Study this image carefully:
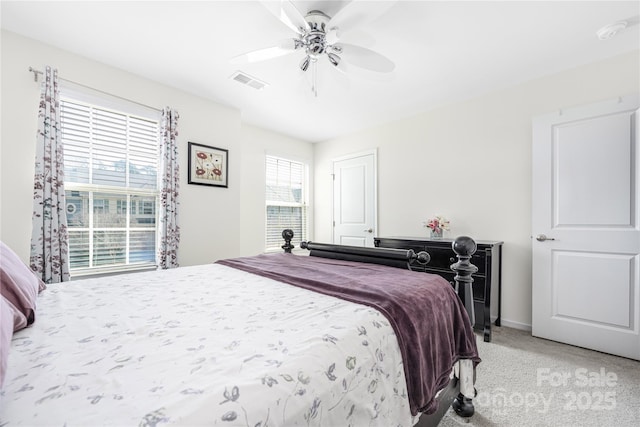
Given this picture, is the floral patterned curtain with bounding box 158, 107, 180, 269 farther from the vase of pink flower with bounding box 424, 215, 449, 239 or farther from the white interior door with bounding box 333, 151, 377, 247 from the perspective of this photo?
the vase of pink flower with bounding box 424, 215, 449, 239

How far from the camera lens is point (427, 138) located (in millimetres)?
3631

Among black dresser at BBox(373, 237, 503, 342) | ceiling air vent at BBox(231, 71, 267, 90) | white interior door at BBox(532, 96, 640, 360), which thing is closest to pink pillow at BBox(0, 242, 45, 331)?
ceiling air vent at BBox(231, 71, 267, 90)

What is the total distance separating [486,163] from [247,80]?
112 inches

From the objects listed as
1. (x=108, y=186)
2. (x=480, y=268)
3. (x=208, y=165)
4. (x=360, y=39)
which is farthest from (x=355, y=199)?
(x=108, y=186)

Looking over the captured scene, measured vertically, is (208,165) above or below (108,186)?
above

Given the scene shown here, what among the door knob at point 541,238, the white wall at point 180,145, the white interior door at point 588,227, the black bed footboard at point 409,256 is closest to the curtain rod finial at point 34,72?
the white wall at point 180,145

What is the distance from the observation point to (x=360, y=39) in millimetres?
2160

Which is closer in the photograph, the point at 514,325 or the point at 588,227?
the point at 588,227

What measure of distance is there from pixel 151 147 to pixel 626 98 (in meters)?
4.45

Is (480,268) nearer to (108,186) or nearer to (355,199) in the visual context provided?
(355,199)

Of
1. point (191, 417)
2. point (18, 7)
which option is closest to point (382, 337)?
point (191, 417)

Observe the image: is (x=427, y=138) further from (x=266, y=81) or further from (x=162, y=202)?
(x=162, y=202)

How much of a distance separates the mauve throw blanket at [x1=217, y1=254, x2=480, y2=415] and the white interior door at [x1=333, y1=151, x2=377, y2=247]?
257cm

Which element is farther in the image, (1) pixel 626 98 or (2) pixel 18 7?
(1) pixel 626 98
